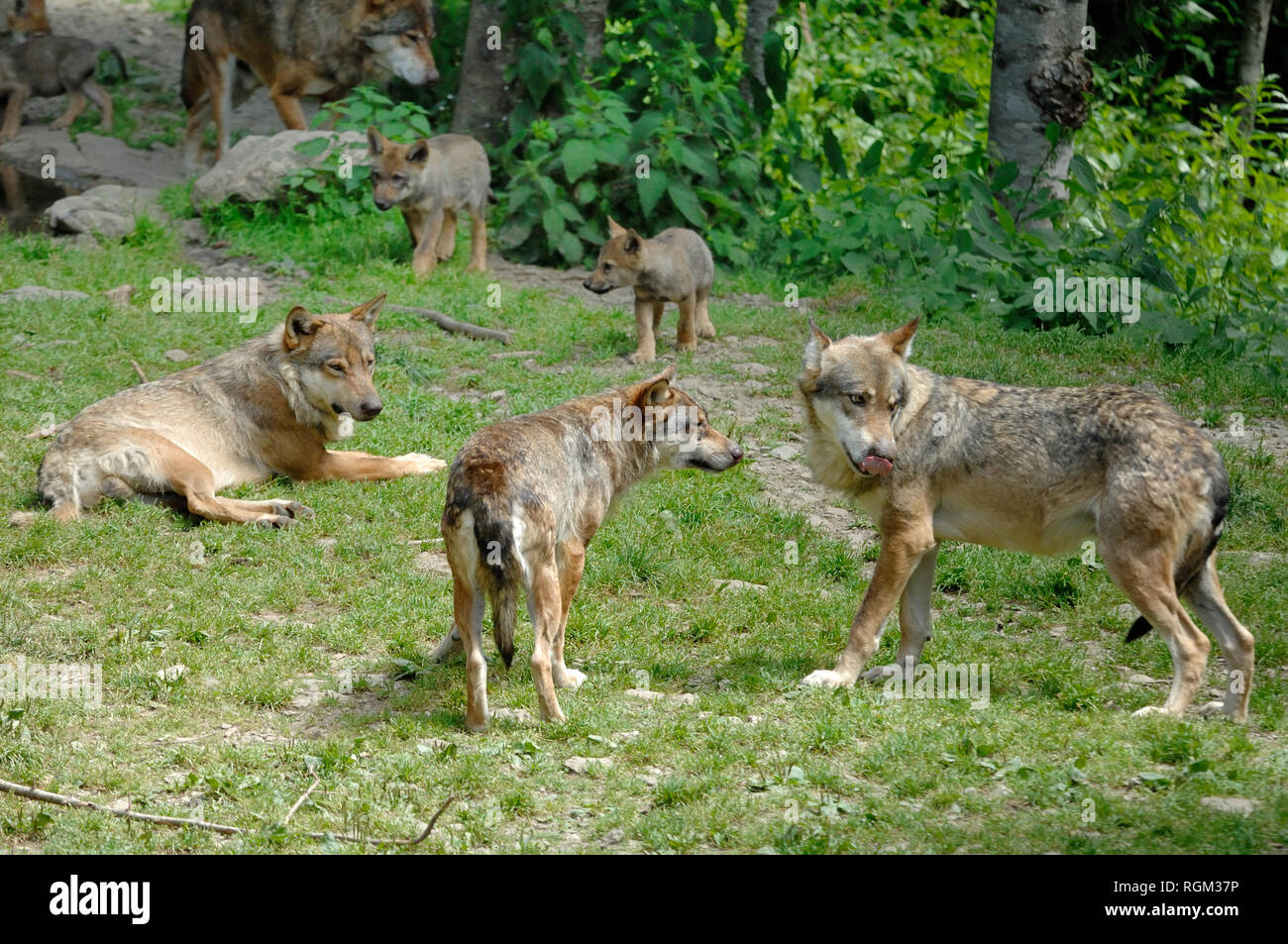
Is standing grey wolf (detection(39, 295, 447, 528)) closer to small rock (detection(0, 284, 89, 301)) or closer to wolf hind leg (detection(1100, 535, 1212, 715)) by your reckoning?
small rock (detection(0, 284, 89, 301))

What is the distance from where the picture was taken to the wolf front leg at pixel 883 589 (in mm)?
7234

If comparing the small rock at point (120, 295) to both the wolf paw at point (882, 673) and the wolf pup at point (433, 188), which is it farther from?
the wolf paw at point (882, 673)

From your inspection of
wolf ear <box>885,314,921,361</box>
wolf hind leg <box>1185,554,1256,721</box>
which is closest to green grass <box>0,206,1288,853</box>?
wolf hind leg <box>1185,554,1256,721</box>

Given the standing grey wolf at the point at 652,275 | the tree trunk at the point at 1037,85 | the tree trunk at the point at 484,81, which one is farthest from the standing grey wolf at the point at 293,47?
the tree trunk at the point at 1037,85

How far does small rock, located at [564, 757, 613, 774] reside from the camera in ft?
19.9

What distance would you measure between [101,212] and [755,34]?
835 cm

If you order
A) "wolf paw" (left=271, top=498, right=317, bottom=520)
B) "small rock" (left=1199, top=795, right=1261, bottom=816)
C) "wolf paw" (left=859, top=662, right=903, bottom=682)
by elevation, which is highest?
"wolf paw" (left=271, top=498, right=317, bottom=520)

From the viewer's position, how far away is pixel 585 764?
611cm

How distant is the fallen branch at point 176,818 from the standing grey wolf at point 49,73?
1563cm

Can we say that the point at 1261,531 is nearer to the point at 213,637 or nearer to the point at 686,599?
the point at 686,599

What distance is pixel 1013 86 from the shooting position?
581 inches

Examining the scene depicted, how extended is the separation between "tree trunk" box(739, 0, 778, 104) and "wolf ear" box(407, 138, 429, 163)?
467 cm

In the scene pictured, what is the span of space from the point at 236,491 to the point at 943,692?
542cm

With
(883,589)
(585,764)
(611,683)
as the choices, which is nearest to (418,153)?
(611,683)
